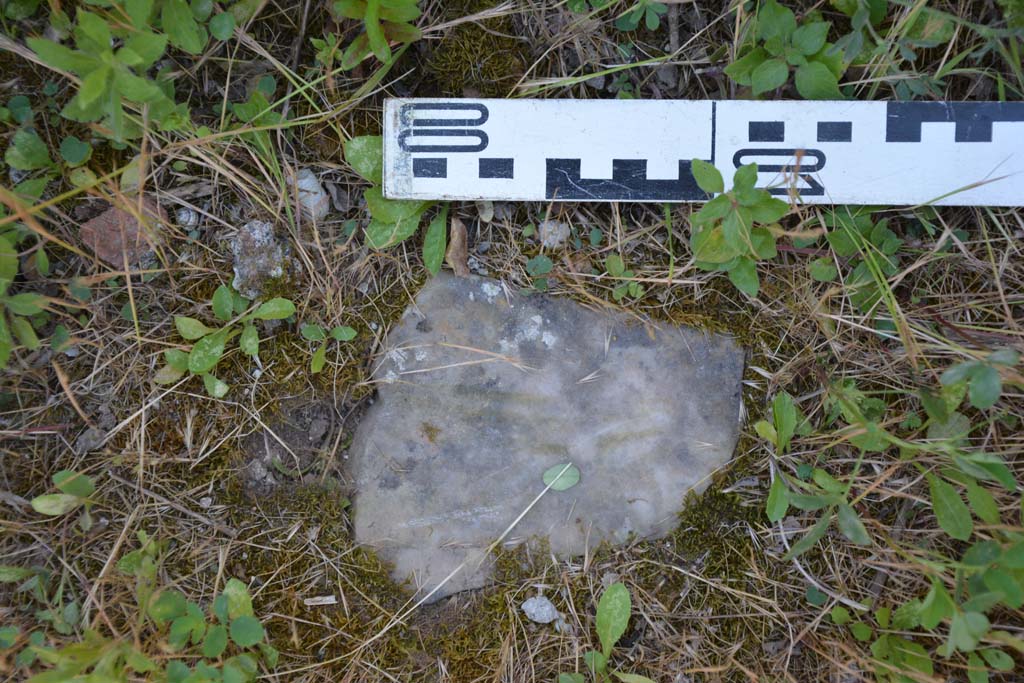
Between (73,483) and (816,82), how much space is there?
116 inches

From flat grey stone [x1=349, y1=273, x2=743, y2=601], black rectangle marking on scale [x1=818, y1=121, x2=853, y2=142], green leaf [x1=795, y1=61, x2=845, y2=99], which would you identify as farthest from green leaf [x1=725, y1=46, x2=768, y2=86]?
flat grey stone [x1=349, y1=273, x2=743, y2=601]

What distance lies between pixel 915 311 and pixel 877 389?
0.31 metres

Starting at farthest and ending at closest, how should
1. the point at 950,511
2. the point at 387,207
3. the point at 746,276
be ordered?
the point at 387,207, the point at 746,276, the point at 950,511

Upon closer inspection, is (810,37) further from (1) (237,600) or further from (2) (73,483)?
(2) (73,483)

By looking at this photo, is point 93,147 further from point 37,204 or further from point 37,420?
point 37,420

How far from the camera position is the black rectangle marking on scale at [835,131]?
2447 mm

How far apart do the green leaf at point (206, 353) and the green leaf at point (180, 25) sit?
0.95 m

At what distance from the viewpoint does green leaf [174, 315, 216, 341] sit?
243cm

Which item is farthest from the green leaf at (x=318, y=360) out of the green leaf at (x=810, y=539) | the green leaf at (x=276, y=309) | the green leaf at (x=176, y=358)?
the green leaf at (x=810, y=539)

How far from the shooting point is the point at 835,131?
245 centimetres

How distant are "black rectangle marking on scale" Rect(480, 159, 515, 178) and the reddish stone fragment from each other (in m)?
1.17

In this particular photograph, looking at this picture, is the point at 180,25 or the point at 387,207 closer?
the point at 180,25

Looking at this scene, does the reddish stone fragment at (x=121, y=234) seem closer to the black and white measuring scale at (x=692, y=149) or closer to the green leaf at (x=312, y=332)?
the green leaf at (x=312, y=332)

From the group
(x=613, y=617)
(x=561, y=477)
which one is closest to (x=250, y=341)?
(x=561, y=477)
